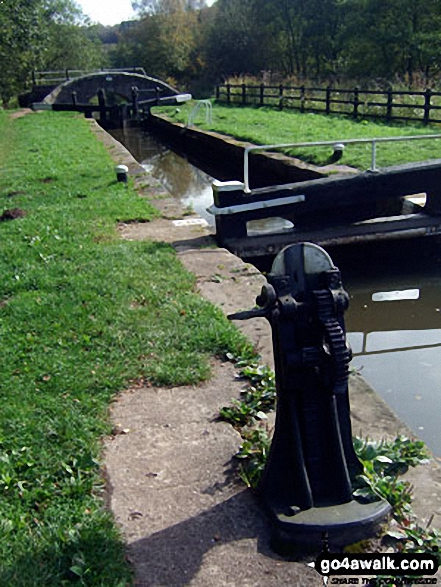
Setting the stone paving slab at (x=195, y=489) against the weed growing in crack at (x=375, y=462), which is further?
the weed growing in crack at (x=375, y=462)

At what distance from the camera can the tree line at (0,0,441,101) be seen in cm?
3155

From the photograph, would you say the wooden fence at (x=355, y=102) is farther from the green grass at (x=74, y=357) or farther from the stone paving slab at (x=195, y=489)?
the stone paving slab at (x=195, y=489)

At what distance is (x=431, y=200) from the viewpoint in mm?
8773

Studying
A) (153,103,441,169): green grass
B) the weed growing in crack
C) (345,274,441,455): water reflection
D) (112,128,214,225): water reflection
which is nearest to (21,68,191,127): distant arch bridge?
(112,128,214,225): water reflection

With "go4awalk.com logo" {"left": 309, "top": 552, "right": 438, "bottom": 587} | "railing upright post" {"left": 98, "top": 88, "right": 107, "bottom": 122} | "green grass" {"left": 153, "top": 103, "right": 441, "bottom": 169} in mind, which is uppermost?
"railing upright post" {"left": 98, "top": 88, "right": 107, "bottom": 122}

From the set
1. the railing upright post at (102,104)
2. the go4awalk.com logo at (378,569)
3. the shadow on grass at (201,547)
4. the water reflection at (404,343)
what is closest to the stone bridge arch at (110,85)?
the railing upright post at (102,104)

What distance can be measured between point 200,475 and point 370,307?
480 cm

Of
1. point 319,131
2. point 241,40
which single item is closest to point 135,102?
point 241,40

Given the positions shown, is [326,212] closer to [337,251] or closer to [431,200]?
[337,251]

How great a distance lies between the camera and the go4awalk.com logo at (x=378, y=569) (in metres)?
2.43

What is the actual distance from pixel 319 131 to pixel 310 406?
1382 centimetres

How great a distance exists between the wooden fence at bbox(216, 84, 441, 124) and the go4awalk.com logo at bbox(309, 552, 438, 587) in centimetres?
1465

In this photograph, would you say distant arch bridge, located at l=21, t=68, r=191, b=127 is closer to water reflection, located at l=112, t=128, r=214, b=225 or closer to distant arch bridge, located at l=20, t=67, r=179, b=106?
distant arch bridge, located at l=20, t=67, r=179, b=106

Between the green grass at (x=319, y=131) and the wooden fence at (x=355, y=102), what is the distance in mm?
463
